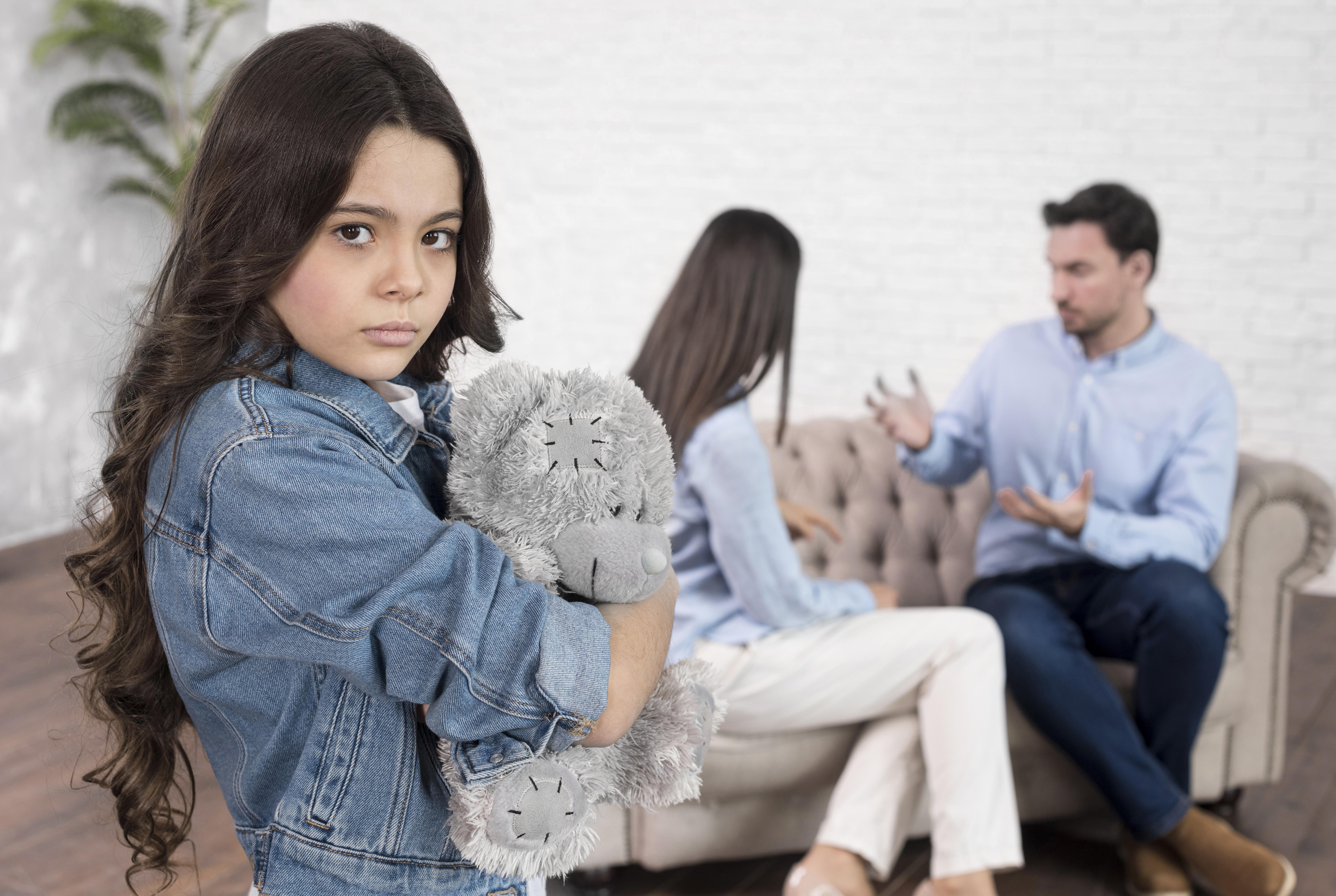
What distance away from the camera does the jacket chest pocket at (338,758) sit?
2.48ft

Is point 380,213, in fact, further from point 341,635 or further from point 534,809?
point 534,809

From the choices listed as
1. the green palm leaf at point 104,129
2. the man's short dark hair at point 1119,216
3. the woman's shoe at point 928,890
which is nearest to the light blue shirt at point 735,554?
the woman's shoe at point 928,890

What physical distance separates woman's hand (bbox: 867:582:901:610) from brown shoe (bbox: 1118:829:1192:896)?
2.17 ft

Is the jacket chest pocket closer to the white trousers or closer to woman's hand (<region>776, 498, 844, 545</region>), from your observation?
the white trousers

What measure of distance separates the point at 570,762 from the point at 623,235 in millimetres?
4119

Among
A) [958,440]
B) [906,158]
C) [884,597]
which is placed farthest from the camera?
[906,158]

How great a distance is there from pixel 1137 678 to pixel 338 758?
1.86 meters

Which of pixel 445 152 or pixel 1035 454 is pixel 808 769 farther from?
pixel 445 152

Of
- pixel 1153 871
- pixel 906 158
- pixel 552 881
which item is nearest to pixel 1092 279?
pixel 1153 871

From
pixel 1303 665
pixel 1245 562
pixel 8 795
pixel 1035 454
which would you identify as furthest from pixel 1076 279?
pixel 8 795

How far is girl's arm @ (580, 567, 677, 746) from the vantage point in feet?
2.44

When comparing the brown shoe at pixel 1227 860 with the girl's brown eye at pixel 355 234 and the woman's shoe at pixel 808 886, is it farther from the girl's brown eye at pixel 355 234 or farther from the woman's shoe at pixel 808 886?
the girl's brown eye at pixel 355 234

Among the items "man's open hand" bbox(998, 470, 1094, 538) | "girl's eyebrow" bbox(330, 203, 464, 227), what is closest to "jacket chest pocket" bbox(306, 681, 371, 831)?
"girl's eyebrow" bbox(330, 203, 464, 227)

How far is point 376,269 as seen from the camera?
0.73 meters
